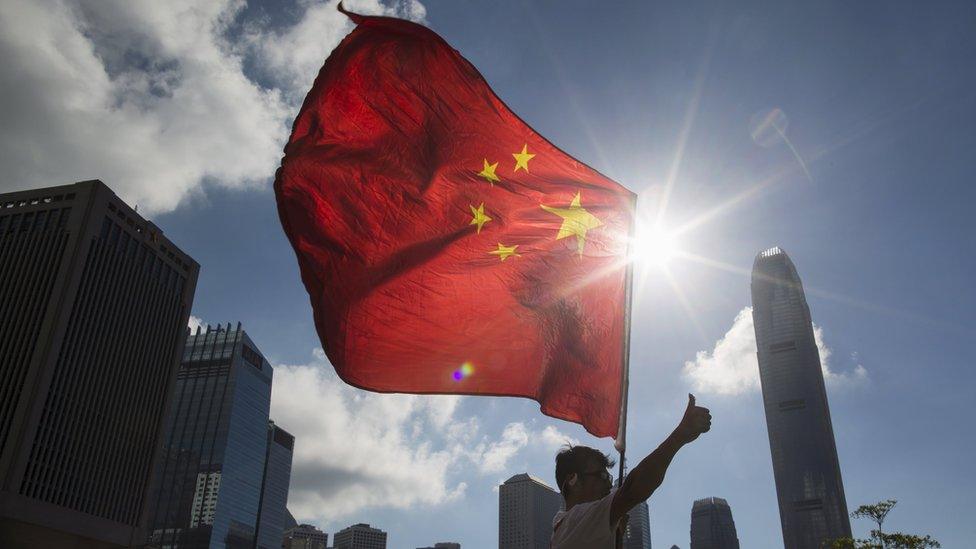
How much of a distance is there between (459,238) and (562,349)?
4.43ft

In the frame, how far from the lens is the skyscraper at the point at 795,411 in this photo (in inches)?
6452

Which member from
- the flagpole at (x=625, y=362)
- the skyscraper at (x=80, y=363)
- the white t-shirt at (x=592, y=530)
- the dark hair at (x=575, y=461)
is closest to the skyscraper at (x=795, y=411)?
the skyscraper at (x=80, y=363)

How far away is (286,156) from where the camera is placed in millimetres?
6750

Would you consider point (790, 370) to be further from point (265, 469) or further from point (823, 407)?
point (265, 469)

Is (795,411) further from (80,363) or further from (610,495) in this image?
(610,495)

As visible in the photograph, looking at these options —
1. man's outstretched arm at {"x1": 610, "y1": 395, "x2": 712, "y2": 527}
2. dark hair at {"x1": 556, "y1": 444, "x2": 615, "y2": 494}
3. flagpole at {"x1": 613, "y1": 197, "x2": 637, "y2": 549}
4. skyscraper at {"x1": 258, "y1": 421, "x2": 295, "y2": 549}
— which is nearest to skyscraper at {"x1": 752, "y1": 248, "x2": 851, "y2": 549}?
skyscraper at {"x1": 258, "y1": 421, "x2": 295, "y2": 549}

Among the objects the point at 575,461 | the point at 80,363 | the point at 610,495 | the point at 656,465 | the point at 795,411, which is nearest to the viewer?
the point at 656,465

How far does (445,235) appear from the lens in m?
7.09

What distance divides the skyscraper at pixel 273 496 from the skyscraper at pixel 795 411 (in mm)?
114639

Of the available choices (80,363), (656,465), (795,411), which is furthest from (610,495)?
(795,411)

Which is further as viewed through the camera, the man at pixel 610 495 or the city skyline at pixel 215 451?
the city skyline at pixel 215 451

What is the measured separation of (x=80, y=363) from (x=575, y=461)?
3274 inches

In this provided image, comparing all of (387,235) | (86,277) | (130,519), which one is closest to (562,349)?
(387,235)

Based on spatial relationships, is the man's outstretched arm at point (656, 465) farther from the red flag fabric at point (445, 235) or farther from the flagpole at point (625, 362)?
the red flag fabric at point (445, 235)
